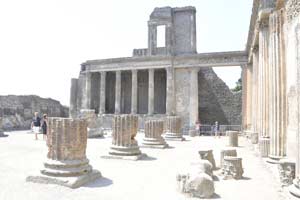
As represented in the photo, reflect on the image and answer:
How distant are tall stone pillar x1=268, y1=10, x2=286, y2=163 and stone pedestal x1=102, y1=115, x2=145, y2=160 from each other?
4.10 meters

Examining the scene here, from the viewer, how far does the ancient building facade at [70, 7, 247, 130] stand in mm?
23203

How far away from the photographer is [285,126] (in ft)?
25.2

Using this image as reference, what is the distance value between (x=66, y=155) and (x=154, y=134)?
6419mm

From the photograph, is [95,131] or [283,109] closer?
[283,109]

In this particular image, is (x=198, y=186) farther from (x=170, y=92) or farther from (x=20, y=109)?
(x=20, y=109)

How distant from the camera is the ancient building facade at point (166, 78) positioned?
23203 millimetres

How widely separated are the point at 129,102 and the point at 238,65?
12172mm

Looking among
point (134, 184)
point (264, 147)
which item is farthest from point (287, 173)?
point (264, 147)

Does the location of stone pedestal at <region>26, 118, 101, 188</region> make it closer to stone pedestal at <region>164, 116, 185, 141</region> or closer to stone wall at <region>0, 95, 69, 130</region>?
stone pedestal at <region>164, 116, 185, 141</region>

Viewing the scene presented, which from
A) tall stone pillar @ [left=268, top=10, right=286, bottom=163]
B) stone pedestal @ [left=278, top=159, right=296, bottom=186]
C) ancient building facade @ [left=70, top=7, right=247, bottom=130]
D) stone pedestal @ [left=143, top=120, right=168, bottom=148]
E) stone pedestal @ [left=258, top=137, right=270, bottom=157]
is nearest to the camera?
stone pedestal @ [left=278, top=159, right=296, bottom=186]

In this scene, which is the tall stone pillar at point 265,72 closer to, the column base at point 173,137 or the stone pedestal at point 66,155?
the column base at point 173,137

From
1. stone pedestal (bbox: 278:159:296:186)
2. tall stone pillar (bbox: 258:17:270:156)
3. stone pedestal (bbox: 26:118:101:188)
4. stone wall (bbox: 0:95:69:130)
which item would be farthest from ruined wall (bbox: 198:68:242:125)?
stone pedestal (bbox: 26:118:101:188)

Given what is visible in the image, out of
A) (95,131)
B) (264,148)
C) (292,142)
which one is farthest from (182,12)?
(292,142)

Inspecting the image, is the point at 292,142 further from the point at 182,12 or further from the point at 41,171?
the point at 182,12
